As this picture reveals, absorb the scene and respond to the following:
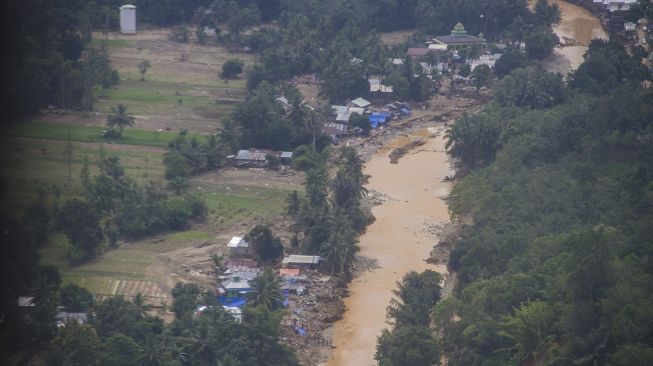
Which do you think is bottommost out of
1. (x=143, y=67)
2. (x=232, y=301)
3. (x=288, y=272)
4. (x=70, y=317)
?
(x=288, y=272)

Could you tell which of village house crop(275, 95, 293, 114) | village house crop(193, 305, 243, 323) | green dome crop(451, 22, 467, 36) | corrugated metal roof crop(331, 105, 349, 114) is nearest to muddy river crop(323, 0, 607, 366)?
village house crop(193, 305, 243, 323)

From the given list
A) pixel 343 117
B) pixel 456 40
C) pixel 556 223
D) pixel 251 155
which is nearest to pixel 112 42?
pixel 343 117

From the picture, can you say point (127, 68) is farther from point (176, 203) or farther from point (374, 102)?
point (176, 203)

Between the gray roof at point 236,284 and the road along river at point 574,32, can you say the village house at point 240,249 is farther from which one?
the road along river at point 574,32

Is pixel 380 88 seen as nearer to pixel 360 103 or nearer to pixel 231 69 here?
pixel 360 103

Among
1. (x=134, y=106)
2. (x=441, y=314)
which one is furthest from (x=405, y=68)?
(x=441, y=314)

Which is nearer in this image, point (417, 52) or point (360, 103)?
point (360, 103)
